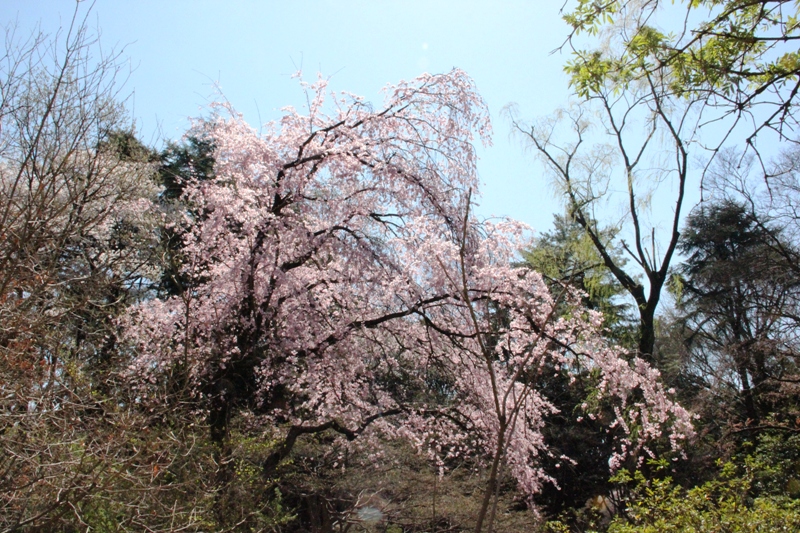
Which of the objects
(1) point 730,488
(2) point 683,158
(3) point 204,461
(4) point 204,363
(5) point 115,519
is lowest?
(5) point 115,519

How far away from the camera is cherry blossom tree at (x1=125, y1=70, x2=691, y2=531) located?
5582 millimetres

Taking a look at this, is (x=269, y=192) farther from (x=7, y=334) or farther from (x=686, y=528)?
(x=686, y=528)

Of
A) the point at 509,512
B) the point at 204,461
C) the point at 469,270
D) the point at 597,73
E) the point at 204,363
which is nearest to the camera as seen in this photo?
the point at 597,73

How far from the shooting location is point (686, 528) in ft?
12.7

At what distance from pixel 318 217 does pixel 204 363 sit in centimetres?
185

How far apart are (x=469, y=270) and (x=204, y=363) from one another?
8.72ft

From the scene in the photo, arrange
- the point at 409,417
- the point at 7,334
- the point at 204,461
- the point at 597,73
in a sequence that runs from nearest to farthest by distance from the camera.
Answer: the point at 597,73, the point at 7,334, the point at 204,461, the point at 409,417

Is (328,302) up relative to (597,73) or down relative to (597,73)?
down

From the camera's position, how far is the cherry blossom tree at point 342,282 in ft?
18.3

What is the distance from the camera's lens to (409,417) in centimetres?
646

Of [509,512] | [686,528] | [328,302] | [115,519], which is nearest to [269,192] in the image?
[328,302]

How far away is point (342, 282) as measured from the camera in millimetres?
6004

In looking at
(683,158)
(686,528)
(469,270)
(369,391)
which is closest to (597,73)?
(469,270)

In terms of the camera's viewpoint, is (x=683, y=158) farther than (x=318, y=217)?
Yes
